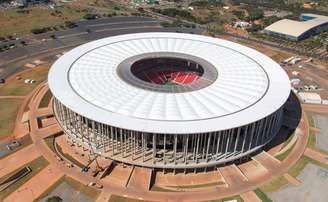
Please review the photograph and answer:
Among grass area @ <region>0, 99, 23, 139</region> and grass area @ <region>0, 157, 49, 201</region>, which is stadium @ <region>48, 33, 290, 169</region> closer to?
grass area @ <region>0, 157, 49, 201</region>

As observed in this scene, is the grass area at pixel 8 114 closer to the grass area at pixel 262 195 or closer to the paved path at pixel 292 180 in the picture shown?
the grass area at pixel 262 195

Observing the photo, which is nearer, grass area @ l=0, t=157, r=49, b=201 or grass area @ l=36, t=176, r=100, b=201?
grass area @ l=36, t=176, r=100, b=201

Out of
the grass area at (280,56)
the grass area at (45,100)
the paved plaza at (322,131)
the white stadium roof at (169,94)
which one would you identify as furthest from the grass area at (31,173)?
the grass area at (280,56)

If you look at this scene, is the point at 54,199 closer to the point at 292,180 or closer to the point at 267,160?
the point at 267,160

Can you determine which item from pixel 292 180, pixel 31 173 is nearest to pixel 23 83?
pixel 31 173

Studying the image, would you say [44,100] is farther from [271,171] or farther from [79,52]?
[271,171]

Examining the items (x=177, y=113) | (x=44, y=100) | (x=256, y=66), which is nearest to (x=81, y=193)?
(x=177, y=113)

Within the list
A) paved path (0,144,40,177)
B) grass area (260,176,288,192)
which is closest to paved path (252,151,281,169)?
grass area (260,176,288,192)
